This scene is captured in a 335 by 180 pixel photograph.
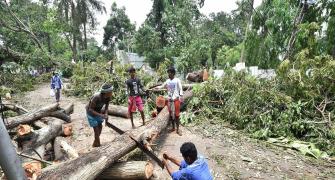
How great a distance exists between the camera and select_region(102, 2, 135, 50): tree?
117ft

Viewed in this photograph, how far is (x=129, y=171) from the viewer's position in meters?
4.93

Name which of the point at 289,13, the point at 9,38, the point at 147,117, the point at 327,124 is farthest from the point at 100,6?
the point at 327,124

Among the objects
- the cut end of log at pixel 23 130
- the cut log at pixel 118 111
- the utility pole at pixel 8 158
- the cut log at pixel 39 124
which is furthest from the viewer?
the cut log at pixel 118 111

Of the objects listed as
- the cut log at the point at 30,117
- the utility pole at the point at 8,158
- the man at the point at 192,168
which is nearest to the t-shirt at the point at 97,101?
the cut log at the point at 30,117

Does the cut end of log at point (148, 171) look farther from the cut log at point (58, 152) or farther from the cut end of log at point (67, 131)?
the cut end of log at point (67, 131)

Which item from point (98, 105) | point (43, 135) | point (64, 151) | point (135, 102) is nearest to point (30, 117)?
point (43, 135)

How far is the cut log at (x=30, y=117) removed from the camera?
24.7ft

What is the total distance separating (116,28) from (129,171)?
33.2 metres

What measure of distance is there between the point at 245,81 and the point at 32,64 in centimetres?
1516

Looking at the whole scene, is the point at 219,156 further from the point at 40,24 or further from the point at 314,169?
the point at 40,24

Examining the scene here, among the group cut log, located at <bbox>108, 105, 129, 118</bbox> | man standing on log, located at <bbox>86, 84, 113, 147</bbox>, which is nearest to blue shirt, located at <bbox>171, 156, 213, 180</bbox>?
man standing on log, located at <bbox>86, 84, 113, 147</bbox>

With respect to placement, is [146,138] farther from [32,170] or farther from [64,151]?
[32,170]

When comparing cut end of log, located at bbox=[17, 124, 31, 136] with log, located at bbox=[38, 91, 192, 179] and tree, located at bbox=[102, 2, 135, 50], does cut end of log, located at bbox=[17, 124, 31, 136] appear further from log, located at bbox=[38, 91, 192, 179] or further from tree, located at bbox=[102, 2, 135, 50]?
tree, located at bbox=[102, 2, 135, 50]

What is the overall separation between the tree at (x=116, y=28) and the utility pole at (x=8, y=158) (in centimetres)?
3416
